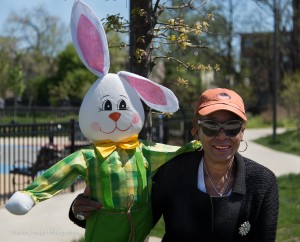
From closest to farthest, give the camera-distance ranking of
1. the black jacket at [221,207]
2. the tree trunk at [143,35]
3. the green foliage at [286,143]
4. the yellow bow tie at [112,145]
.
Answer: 1. the black jacket at [221,207]
2. the yellow bow tie at [112,145]
3. the tree trunk at [143,35]
4. the green foliage at [286,143]

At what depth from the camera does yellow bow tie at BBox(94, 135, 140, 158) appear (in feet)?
9.24

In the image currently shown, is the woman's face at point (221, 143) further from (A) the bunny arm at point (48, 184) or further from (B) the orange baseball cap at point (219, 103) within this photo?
(A) the bunny arm at point (48, 184)

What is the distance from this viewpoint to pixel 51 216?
6781 mm

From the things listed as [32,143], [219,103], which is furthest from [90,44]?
[32,143]

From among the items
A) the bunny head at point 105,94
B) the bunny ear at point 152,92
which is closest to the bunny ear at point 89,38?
the bunny head at point 105,94

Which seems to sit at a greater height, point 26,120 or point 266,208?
point 266,208

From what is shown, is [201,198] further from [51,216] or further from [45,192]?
[51,216]

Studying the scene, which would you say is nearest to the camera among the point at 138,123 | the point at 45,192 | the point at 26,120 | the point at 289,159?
the point at 45,192

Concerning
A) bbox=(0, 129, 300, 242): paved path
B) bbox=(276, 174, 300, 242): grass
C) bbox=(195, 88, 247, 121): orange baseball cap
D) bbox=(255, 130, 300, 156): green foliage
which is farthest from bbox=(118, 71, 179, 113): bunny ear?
bbox=(255, 130, 300, 156): green foliage

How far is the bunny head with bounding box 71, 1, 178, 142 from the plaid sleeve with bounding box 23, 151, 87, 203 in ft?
0.65

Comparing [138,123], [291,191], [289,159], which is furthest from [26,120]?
[138,123]

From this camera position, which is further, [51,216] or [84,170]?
[51,216]

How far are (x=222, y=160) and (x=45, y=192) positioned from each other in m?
1.00

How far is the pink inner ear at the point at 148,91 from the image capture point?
304 centimetres
